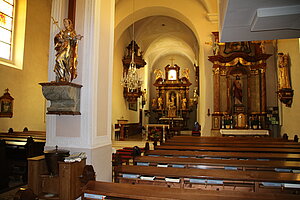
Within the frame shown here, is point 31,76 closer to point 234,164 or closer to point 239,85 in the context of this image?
point 234,164

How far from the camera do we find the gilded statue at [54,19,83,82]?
3562 mm

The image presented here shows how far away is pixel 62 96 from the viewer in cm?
348

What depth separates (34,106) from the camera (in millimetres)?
8547

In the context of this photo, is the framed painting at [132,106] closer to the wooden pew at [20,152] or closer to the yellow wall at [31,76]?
the yellow wall at [31,76]

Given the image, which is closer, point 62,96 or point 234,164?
point 234,164

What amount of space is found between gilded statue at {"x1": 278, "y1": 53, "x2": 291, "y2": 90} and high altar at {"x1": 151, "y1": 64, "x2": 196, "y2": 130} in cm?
1048

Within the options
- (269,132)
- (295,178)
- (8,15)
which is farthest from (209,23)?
(295,178)

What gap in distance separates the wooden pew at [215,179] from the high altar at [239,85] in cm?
705

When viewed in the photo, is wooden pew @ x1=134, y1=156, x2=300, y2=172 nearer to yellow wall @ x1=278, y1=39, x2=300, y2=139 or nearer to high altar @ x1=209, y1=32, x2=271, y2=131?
yellow wall @ x1=278, y1=39, x2=300, y2=139

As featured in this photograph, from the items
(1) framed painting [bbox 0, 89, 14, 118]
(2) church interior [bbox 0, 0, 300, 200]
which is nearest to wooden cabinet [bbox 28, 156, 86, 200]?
(2) church interior [bbox 0, 0, 300, 200]

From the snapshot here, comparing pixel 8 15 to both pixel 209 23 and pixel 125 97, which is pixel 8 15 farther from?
pixel 209 23

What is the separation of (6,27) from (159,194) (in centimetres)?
881

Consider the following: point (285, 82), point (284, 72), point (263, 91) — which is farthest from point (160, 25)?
point (285, 82)

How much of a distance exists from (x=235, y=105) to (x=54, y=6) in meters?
8.50
